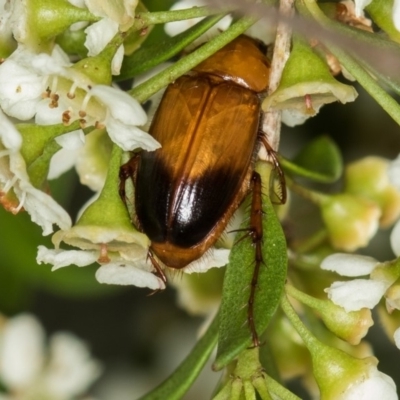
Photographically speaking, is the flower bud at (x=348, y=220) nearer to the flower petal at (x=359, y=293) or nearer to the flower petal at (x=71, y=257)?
the flower petal at (x=359, y=293)

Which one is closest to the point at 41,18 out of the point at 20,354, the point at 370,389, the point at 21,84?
the point at 21,84

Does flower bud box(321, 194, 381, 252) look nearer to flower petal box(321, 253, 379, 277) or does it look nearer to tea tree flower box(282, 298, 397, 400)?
flower petal box(321, 253, 379, 277)

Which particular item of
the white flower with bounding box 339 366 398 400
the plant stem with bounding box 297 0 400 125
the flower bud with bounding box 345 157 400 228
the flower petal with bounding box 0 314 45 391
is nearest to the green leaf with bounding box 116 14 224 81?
the plant stem with bounding box 297 0 400 125

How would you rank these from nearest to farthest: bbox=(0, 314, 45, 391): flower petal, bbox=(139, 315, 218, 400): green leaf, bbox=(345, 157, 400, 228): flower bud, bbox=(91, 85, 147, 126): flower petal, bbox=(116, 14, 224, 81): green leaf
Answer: bbox=(91, 85, 147, 126): flower petal
bbox=(116, 14, 224, 81): green leaf
bbox=(139, 315, 218, 400): green leaf
bbox=(345, 157, 400, 228): flower bud
bbox=(0, 314, 45, 391): flower petal

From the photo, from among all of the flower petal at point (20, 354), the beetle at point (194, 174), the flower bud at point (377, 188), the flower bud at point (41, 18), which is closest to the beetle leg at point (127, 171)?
the beetle at point (194, 174)

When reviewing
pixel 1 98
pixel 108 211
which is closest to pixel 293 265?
pixel 108 211

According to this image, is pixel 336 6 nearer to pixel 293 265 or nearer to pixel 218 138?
pixel 218 138

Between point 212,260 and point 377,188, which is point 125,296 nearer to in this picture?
point 377,188
